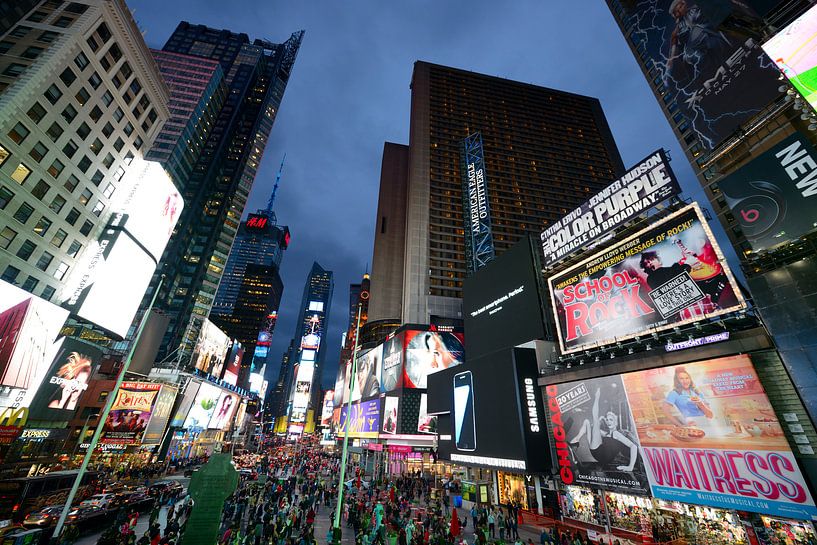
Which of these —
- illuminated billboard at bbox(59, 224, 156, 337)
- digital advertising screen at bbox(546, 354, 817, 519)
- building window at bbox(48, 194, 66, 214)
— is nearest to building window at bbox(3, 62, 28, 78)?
building window at bbox(48, 194, 66, 214)

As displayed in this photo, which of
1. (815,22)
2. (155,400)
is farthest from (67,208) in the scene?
(815,22)

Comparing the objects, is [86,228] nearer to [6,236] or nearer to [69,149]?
[6,236]

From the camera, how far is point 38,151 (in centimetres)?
3309

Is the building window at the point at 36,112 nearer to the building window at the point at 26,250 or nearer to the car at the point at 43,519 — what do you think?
the building window at the point at 26,250

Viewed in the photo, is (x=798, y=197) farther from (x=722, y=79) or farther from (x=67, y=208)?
(x=67, y=208)

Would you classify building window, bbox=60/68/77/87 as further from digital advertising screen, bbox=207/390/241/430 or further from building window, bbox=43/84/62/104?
digital advertising screen, bbox=207/390/241/430

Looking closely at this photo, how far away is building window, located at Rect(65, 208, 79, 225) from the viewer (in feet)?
120

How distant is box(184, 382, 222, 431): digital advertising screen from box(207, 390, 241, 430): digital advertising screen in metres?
1.73

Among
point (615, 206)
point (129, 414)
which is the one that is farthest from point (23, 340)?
point (615, 206)

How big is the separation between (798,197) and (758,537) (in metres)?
16.2

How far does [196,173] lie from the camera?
111312mm

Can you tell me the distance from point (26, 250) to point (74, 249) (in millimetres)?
5026

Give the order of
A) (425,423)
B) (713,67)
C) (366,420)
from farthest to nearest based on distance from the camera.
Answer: (366,420) → (425,423) → (713,67)

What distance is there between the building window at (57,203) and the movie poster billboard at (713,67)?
195 ft
